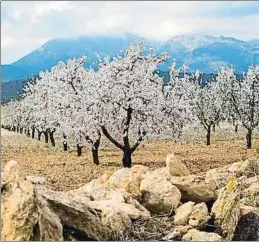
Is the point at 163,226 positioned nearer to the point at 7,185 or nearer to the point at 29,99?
the point at 7,185

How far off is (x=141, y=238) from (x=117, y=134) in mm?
5829

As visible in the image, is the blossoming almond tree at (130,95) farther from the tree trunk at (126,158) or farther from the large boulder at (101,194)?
the large boulder at (101,194)

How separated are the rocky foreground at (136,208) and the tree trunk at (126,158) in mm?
1779

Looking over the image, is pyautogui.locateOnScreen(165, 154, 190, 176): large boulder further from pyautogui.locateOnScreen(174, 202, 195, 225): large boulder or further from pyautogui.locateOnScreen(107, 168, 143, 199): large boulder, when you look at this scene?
pyautogui.locateOnScreen(174, 202, 195, 225): large boulder

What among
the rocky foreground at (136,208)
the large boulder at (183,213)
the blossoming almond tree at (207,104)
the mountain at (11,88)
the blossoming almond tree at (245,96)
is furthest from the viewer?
the mountain at (11,88)

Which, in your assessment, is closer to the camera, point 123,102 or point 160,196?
point 160,196

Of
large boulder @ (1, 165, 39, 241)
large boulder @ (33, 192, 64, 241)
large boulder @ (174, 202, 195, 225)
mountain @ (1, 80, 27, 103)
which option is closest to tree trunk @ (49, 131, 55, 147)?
mountain @ (1, 80, 27, 103)

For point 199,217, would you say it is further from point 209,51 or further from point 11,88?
point 11,88

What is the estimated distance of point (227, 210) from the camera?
19.5 feet

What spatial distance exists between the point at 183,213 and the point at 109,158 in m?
4.20

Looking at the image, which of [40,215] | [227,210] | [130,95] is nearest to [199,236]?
[227,210]

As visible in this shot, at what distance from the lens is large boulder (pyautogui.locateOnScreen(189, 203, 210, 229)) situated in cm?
584

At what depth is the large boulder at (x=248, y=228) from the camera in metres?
5.55

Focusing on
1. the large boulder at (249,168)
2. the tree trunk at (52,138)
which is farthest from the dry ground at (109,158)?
the tree trunk at (52,138)
